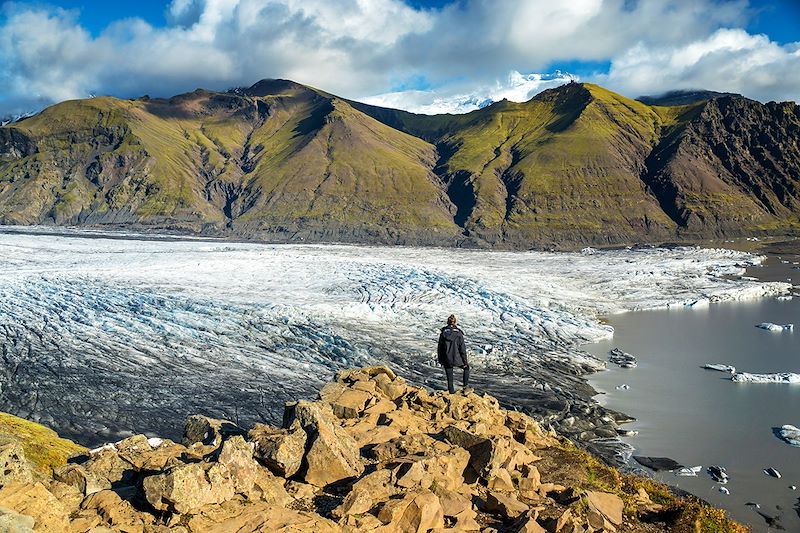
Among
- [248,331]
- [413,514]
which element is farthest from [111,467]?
[248,331]

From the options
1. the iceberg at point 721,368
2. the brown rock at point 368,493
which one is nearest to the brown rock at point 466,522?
the brown rock at point 368,493

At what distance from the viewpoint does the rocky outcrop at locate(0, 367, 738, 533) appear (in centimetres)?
715

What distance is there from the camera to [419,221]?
14150cm

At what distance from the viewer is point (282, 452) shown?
8.71 m

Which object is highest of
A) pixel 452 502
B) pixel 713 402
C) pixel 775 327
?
pixel 452 502

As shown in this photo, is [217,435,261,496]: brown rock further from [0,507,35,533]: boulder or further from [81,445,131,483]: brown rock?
[0,507,35,533]: boulder

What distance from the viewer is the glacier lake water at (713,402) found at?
14.4 m

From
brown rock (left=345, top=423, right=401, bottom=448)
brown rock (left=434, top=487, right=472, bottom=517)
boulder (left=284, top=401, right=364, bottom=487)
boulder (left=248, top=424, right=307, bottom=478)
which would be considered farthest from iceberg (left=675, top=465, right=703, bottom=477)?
boulder (left=248, top=424, right=307, bottom=478)

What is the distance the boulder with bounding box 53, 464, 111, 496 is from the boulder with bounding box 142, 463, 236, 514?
1086 mm

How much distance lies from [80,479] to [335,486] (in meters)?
3.34

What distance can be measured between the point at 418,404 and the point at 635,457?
23.1 ft

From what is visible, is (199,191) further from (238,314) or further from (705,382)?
(705,382)

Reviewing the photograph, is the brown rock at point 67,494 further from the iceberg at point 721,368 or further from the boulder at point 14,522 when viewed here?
the iceberg at point 721,368

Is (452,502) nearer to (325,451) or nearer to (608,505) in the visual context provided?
(325,451)
